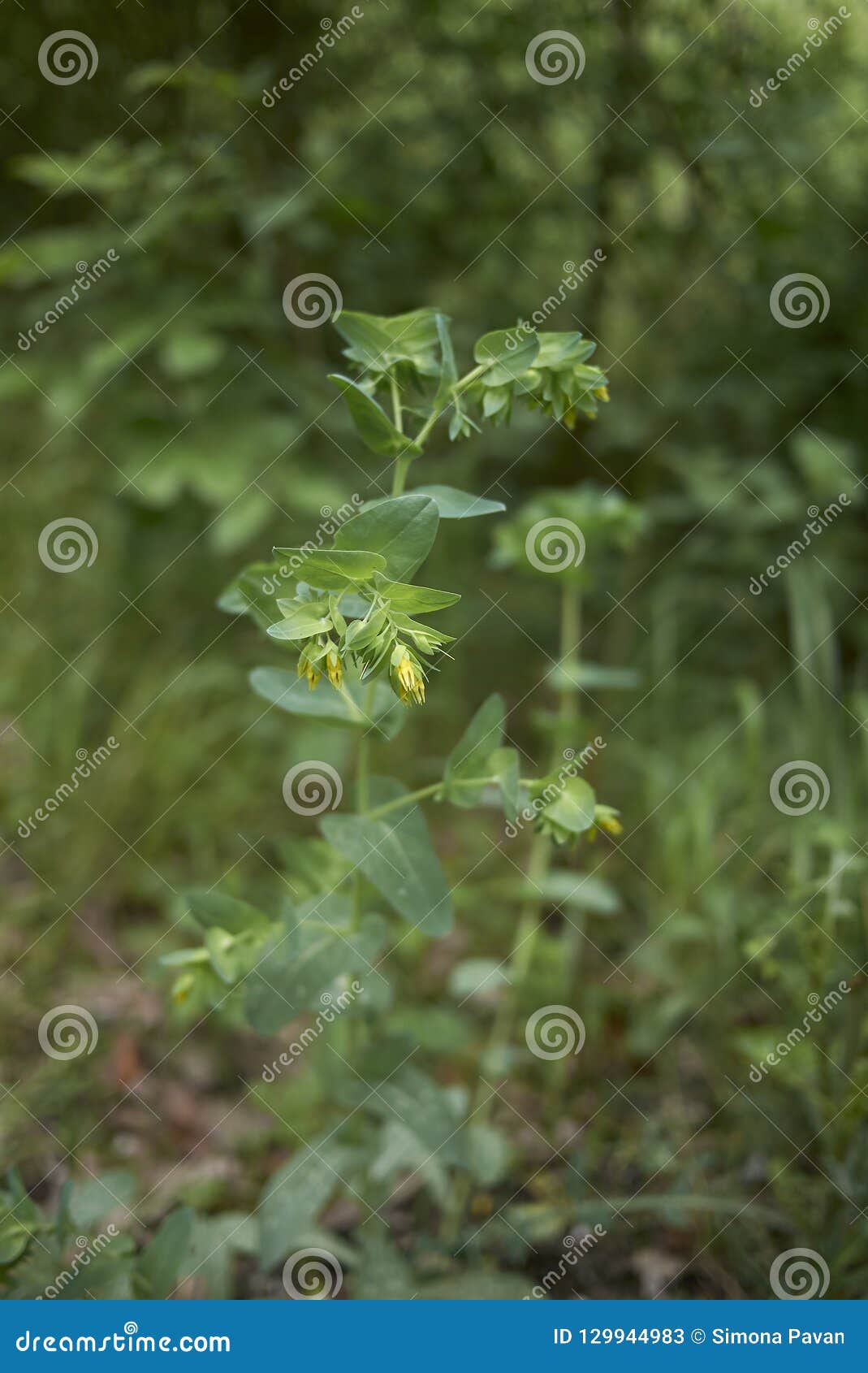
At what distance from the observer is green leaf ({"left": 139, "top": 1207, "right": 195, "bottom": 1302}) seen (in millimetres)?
1253

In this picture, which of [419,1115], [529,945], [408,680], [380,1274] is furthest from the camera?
[529,945]

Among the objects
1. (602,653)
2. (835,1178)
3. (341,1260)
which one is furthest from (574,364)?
(602,653)

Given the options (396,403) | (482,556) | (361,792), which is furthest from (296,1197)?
(482,556)

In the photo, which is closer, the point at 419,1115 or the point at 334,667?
the point at 334,667

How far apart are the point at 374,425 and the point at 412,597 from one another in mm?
274

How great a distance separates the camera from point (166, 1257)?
1.26 meters

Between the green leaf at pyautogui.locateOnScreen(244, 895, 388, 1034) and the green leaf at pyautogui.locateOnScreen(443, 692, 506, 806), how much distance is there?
245 millimetres

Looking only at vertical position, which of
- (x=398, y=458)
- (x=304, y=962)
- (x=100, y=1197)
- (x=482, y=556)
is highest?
(x=482, y=556)

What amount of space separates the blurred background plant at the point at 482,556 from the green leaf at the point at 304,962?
18.8 inches

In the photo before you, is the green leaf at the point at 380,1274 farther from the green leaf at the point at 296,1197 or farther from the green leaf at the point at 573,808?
→ the green leaf at the point at 573,808

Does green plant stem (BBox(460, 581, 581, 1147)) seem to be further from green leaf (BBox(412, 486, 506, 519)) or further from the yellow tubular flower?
the yellow tubular flower

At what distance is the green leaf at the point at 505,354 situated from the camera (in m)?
1.12

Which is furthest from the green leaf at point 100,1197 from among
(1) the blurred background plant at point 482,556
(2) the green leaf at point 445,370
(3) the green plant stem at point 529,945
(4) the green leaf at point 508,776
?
(2) the green leaf at point 445,370

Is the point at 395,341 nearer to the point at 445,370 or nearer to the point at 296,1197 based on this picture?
the point at 445,370
